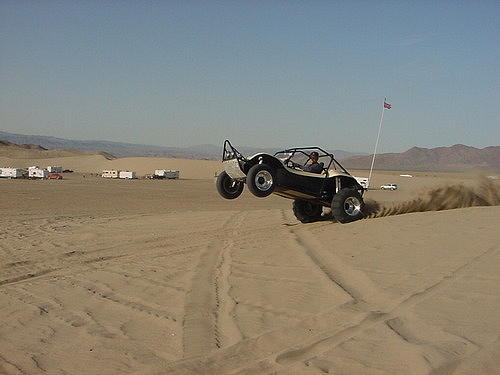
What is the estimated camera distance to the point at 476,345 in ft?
14.5

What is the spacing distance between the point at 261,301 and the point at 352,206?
23.3 ft

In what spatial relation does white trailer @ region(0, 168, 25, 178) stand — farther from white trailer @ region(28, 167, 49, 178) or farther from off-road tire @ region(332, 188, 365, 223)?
off-road tire @ region(332, 188, 365, 223)

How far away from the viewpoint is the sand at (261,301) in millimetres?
4348

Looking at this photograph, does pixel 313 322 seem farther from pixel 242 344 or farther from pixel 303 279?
Result: pixel 303 279

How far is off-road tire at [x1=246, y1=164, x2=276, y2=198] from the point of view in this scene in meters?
11.6

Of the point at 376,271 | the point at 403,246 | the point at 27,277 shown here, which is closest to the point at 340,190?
the point at 403,246

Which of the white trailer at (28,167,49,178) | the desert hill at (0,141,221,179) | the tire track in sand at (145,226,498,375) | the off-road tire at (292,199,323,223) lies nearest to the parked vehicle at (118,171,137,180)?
the white trailer at (28,167,49,178)

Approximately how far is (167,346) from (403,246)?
16.5 feet

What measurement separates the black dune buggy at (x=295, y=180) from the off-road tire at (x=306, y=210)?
1.17 feet

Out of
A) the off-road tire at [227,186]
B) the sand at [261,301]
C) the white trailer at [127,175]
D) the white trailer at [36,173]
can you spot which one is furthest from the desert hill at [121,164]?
the sand at [261,301]

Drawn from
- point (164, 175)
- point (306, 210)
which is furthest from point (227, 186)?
point (164, 175)

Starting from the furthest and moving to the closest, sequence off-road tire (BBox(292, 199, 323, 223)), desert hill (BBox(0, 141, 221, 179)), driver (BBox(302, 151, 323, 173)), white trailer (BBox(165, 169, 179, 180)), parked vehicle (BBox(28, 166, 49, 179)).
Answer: desert hill (BBox(0, 141, 221, 179)), white trailer (BBox(165, 169, 179, 180)), parked vehicle (BBox(28, 166, 49, 179)), off-road tire (BBox(292, 199, 323, 223)), driver (BBox(302, 151, 323, 173))

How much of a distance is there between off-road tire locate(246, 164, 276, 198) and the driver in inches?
49.9

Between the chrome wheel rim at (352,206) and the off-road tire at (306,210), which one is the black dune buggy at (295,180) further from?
the off-road tire at (306,210)
